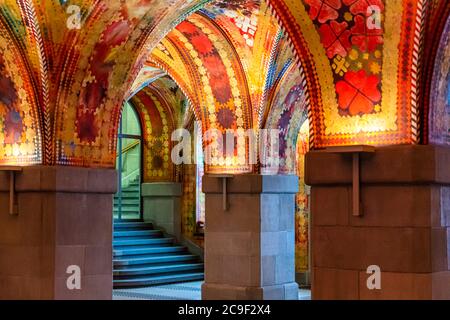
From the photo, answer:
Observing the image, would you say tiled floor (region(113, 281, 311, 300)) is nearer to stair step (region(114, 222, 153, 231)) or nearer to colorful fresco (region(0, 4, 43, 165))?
stair step (region(114, 222, 153, 231))

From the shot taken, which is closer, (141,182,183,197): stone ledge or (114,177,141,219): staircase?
(141,182,183,197): stone ledge

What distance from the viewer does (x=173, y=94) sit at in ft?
55.7

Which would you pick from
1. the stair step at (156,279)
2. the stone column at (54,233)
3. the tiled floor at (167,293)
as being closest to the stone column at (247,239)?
the tiled floor at (167,293)

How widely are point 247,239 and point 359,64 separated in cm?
482

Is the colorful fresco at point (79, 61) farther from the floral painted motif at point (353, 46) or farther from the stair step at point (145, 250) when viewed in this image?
the stair step at point (145, 250)

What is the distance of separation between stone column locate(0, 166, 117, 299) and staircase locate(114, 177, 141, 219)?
8323 mm

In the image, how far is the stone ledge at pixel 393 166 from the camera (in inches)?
260

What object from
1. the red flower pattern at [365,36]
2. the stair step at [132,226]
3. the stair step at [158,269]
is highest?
the red flower pattern at [365,36]

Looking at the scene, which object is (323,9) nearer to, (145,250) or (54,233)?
(54,233)

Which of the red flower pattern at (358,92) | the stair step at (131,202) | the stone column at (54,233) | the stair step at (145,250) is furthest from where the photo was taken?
the stair step at (131,202)

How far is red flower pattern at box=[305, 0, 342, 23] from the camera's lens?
22.8 feet

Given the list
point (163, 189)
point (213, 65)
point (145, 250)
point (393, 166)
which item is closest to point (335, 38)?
point (393, 166)

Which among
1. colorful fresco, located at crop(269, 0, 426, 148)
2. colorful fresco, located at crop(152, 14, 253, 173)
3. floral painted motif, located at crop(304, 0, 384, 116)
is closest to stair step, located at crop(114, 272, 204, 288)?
colorful fresco, located at crop(152, 14, 253, 173)

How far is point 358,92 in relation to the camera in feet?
23.2
